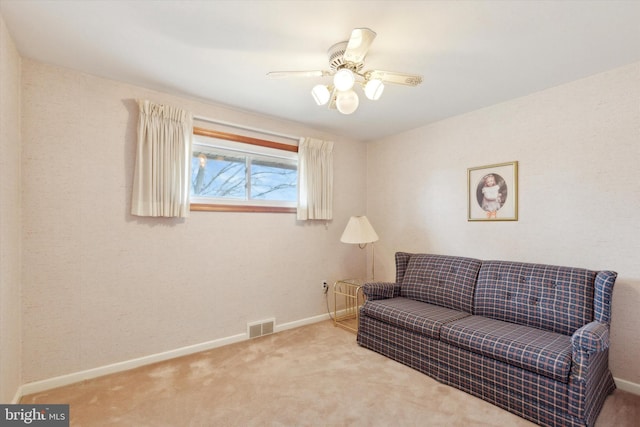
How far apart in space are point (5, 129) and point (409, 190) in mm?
3659

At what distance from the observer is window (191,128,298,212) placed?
9.96ft

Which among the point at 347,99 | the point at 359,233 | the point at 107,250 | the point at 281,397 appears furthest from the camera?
the point at 359,233

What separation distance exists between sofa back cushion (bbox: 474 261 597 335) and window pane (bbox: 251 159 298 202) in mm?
2219

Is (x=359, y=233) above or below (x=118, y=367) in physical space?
above

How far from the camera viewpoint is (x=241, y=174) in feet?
10.8

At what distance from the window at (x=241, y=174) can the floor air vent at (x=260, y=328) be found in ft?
4.05

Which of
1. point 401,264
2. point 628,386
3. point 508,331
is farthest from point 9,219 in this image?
point 628,386

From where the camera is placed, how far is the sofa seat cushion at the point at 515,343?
1815 mm

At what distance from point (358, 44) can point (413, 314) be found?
2.15 metres

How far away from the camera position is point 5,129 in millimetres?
1842

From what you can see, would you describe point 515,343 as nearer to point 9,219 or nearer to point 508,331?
point 508,331

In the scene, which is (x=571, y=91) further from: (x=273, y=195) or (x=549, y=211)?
(x=273, y=195)

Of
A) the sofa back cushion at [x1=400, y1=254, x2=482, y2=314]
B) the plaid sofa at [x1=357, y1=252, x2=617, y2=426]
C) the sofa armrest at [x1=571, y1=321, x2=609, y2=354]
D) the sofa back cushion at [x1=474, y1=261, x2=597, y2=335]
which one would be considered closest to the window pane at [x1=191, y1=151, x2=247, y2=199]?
the plaid sofa at [x1=357, y1=252, x2=617, y2=426]

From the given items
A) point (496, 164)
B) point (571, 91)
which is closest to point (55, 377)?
point (496, 164)
